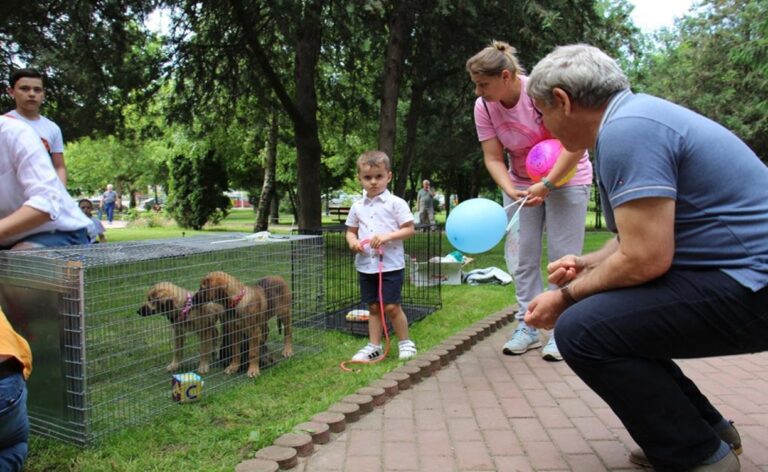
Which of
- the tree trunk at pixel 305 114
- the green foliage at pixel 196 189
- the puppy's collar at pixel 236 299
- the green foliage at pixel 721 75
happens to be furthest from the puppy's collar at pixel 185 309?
the green foliage at pixel 196 189

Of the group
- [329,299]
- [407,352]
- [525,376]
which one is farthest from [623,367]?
[329,299]

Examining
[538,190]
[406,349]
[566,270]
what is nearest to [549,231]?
[538,190]

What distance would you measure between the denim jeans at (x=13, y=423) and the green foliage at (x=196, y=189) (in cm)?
2258

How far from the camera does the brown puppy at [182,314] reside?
3.09 meters

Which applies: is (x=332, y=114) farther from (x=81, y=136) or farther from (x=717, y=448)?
(x=717, y=448)

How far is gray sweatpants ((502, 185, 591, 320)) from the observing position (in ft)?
12.4

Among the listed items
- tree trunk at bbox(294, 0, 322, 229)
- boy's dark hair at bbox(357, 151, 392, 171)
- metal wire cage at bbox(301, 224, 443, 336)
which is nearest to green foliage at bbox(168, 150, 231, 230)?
tree trunk at bbox(294, 0, 322, 229)

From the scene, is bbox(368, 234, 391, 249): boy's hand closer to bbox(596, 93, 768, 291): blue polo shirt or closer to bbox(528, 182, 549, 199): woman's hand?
bbox(528, 182, 549, 199): woman's hand

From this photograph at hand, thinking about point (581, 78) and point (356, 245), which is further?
point (356, 245)

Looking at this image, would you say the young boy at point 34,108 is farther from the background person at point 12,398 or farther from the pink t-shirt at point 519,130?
the pink t-shirt at point 519,130

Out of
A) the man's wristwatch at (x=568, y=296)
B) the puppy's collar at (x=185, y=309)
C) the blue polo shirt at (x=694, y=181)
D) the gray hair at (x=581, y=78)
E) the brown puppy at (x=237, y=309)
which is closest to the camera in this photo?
the blue polo shirt at (x=694, y=181)

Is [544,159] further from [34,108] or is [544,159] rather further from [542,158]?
[34,108]

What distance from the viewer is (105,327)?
2.65 metres

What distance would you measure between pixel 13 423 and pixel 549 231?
3.07 m
